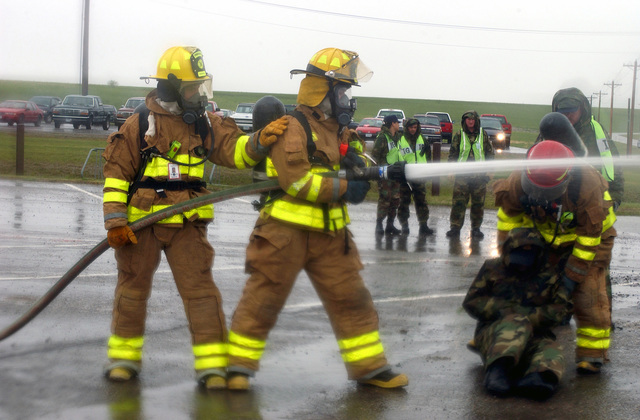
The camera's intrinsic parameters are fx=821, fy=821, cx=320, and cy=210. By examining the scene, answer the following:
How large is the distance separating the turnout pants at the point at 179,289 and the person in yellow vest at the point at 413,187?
782cm

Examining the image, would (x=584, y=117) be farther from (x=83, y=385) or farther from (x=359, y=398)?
(x=83, y=385)

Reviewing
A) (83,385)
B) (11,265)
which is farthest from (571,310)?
(11,265)

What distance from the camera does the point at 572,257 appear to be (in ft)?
18.0

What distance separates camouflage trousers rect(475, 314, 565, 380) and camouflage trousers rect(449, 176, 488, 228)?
7.32 metres

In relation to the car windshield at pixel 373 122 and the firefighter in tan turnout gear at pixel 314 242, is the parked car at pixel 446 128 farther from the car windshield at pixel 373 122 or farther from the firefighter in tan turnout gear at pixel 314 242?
the firefighter in tan turnout gear at pixel 314 242

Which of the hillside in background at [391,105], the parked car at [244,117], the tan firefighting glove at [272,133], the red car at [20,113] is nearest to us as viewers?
the tan firefighting glove at [272,133]

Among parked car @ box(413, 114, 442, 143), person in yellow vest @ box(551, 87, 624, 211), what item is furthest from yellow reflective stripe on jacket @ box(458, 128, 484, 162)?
parked car @ box(413, 114, 442, 143)

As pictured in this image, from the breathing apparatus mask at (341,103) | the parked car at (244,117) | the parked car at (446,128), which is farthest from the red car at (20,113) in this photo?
the breathing apparatus mask at (341,103)

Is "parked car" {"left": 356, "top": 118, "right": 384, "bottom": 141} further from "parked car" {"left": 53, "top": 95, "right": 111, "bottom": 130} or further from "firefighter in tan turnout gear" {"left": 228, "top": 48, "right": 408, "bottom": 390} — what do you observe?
"firefighter in tan turnout gear" {"left": 228, "top": 48, "right": 408, "bottom": 390}

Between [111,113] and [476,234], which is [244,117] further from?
[476,234]

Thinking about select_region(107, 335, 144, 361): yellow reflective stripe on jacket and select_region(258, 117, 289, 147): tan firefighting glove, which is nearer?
select_region(258, 117, 289, 147): tan firefighting glove

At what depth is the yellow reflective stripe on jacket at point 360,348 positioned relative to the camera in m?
5.09

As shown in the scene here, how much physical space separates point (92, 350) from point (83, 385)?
0.78 m

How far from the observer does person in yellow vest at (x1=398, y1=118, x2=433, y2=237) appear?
1290cm
